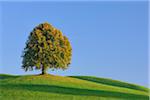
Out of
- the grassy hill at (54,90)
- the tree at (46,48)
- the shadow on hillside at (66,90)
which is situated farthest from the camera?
the tree at (46,48)

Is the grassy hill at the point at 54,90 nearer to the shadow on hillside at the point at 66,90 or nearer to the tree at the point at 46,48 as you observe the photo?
the shadow on hillside at the point at 66,90

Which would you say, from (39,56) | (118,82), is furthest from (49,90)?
(118,82)

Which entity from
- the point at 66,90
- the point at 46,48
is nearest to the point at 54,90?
the point at 66,90

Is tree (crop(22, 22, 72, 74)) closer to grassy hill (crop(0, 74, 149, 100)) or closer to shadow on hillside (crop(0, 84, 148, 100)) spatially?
grassy hill (crop(0, 74, 149, 100))

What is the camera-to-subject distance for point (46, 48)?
226ft

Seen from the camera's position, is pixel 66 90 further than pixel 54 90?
Yes

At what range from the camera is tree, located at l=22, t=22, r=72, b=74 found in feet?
226

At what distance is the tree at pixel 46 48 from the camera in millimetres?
68750

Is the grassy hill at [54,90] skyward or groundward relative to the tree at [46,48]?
groundward

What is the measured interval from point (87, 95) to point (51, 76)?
1361 cm

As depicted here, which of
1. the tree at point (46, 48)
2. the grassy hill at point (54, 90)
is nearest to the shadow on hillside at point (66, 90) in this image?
the grassy hill at point (54, 90)

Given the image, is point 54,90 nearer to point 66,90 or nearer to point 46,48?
point 66,90

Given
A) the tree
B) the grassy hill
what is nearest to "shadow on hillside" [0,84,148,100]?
the grassy hill

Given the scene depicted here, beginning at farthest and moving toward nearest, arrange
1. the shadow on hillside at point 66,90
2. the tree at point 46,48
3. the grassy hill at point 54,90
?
the tree at point 46,48
the shadow on hillside at point 66,90
the grassy hill at point 54,90
